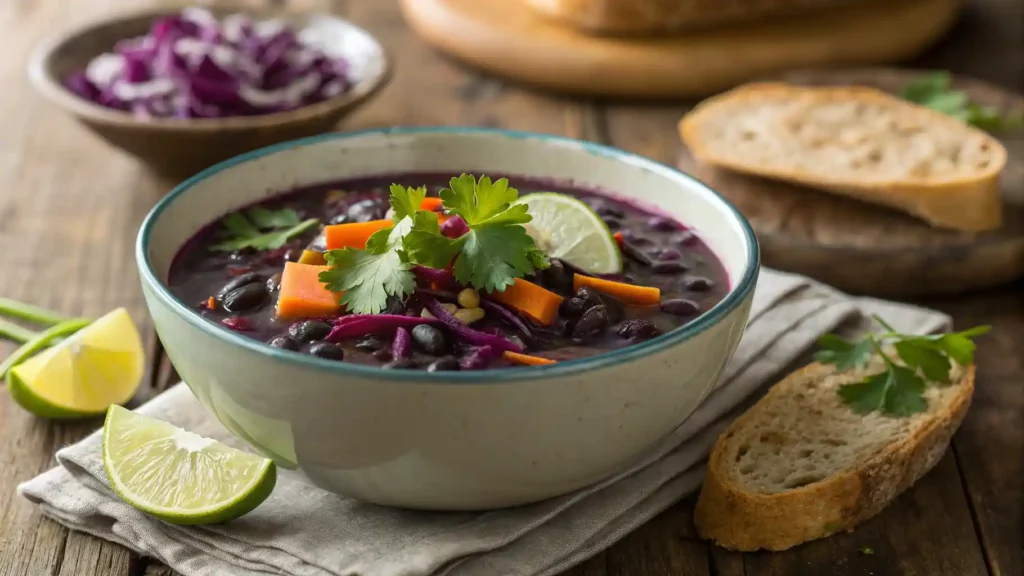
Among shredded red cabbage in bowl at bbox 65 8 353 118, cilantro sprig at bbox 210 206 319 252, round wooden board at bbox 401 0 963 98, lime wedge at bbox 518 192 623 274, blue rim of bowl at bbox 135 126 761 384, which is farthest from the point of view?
round wooden board at bbox 401 0 963 98

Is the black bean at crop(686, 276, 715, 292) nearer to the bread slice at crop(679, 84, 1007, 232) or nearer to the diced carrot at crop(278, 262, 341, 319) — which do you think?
the diced carrot at crop(278, 262, 341, 319)

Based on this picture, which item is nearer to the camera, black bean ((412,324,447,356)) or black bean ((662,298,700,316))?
black bean ((412,324,447,356))

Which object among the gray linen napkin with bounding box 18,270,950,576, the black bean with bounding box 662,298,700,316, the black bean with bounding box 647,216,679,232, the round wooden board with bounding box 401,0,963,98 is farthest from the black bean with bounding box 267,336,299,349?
the round wooden board with bounding box 401,0,963,98

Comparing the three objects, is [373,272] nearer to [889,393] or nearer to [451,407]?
[451,407]

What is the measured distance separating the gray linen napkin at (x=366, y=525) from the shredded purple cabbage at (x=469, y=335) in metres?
0.41

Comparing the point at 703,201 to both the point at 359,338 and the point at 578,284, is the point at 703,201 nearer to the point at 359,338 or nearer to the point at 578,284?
the point at 578,284

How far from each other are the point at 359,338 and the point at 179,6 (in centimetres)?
326

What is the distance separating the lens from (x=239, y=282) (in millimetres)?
2852

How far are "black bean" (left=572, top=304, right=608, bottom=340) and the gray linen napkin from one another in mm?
394

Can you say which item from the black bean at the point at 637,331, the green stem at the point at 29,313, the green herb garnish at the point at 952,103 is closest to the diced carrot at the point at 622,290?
the black bean at the point at 637,331

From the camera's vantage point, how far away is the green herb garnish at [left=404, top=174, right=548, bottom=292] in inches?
103

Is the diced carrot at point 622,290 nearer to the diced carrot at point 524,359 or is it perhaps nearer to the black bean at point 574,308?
the black bean at point 574,308

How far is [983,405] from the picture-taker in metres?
3.45

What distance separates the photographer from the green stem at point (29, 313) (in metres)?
3.58
